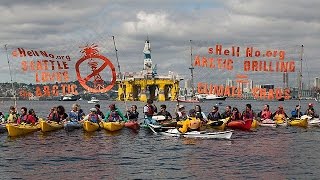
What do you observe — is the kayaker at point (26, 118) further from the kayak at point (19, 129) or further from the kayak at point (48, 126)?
the kayak at point (48, 126)

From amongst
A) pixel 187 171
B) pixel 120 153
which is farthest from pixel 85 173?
pixel 120 153

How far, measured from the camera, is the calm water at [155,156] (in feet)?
87.9

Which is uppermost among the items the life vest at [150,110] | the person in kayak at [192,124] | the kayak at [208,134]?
the life vest at [150,110]

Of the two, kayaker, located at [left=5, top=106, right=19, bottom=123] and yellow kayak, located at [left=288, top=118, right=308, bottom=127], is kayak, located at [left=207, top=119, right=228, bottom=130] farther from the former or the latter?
kayaker, located at [left=5, top=106, right=19, bottom=123]

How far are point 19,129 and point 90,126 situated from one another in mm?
5929

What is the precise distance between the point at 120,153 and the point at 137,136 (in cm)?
1065

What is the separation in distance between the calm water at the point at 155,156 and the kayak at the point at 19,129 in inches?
22.8

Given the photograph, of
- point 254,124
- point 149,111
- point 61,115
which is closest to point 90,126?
point 61,115

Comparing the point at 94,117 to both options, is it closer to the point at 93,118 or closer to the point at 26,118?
the point at 93,118

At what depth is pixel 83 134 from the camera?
4572 cm

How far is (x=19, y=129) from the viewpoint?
43062 mm

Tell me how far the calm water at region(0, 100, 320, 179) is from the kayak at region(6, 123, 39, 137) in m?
0.58

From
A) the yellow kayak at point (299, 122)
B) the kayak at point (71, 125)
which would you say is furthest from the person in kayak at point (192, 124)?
the yellow kayak at point (299, 122)

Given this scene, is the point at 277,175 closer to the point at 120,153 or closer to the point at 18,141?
the point at 120,153
